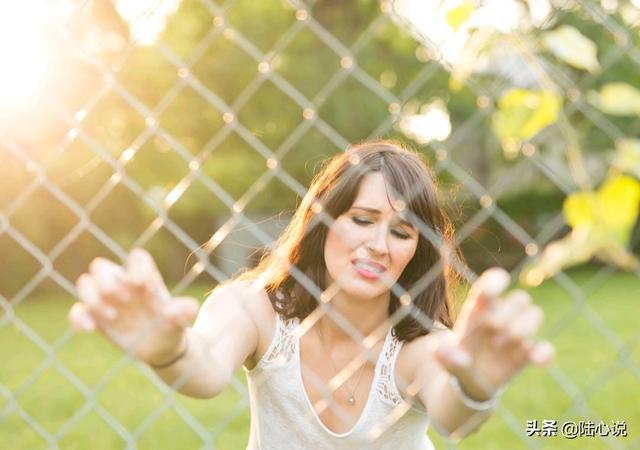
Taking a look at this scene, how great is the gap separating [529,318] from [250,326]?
3.57 ft

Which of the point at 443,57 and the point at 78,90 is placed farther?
the point at 78,90

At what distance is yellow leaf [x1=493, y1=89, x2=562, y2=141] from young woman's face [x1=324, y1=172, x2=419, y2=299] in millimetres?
874

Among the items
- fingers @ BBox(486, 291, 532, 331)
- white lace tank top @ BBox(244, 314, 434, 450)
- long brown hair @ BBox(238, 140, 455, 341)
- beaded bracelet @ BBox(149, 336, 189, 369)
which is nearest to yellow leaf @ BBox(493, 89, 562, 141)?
fingers @ BBox(486, 291, 532, 331)

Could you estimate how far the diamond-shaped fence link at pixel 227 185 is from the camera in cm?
191

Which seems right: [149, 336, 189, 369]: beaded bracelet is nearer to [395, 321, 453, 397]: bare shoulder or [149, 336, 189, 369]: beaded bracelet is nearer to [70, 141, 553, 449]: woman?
[70, 141, 553, 449]: woman

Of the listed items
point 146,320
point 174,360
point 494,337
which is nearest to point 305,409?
point 174,360

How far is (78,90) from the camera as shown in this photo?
7184mm

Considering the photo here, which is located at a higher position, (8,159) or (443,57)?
(443,57)

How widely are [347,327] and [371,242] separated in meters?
0.32

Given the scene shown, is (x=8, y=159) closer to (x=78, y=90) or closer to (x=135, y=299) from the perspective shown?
(x=78, y=90)

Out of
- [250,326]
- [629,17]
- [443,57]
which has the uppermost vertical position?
[629,17]

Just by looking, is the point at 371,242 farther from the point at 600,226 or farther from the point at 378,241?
the point at 600,226

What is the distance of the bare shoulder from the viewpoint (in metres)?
2.27

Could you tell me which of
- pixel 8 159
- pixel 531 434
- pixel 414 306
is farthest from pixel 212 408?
pixel 8 159
